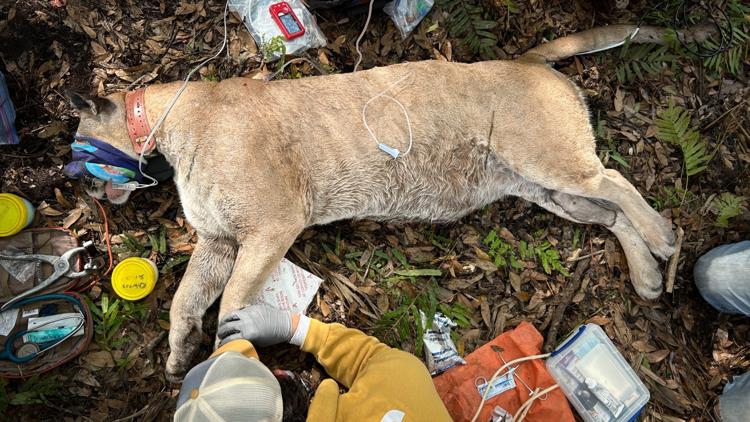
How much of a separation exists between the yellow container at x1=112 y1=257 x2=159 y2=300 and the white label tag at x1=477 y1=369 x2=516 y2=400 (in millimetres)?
2953

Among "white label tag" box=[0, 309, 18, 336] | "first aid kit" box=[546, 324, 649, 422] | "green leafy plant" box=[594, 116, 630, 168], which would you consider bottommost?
"first aid kit" box=[546, 324, 649, 422]

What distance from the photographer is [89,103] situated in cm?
355

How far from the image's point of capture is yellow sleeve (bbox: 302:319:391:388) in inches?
147

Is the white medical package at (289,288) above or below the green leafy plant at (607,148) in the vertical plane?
above

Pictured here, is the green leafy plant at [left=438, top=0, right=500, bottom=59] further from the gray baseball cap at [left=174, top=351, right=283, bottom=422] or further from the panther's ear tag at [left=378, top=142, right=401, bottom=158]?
the gray baseball cap at [left=174, top=351, right=283, bottom=422]

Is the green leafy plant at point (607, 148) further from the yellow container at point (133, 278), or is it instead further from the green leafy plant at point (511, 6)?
the yellow container at point (133, 278)

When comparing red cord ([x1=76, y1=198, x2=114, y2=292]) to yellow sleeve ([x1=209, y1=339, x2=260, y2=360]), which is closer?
yellow sleeve ([x1=209, y1=339, x2=260, y2=360])

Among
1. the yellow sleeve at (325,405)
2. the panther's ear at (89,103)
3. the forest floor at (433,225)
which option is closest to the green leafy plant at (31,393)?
the forest floor at (433,225)

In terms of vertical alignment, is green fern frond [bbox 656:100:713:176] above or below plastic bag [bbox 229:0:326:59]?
below

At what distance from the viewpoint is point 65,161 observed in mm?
4445

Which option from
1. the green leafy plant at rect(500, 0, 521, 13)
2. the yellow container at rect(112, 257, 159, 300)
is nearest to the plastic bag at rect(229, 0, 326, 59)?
the green leafy plant at rect(500, 0, 521, 13)

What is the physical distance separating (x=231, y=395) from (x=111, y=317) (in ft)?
6.84

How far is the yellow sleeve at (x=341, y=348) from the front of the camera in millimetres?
3723

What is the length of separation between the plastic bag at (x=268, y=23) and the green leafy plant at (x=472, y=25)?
130cm
